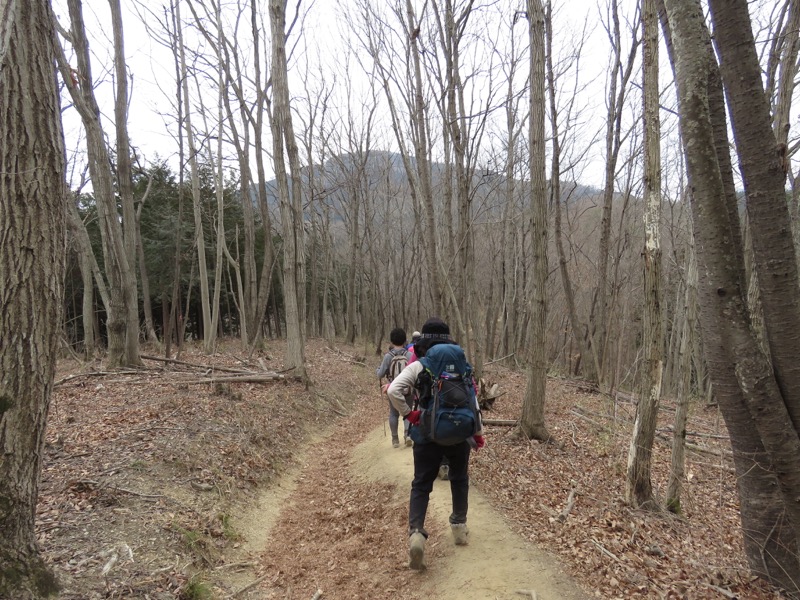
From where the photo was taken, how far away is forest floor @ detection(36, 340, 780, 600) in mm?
3857

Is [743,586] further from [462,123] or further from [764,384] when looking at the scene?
[462,123]

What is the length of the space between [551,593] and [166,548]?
346 cm

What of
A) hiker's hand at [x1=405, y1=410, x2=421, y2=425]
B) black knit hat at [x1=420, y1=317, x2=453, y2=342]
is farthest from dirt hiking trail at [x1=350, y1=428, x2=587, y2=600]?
black knit hat at [x1=420, y1=317, x2=453, y2=342]

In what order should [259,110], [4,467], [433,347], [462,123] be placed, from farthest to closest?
[259,110] → [462,123] → [433,347] → [4,467]

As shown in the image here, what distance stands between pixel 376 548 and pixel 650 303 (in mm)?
4089

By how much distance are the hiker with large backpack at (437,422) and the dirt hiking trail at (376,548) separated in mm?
322

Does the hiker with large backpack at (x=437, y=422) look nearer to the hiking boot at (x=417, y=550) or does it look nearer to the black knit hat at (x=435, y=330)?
the hiking boot at (x=417, y=550)

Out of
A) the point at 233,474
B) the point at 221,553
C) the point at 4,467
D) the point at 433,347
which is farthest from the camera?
the point at 233,474

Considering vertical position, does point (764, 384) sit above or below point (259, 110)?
below

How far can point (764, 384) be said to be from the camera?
2.97 metres

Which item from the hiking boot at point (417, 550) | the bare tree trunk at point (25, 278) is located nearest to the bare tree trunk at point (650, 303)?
the hiking boot at point (417, 550)

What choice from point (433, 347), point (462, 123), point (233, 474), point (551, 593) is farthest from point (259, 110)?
point (551, 593)

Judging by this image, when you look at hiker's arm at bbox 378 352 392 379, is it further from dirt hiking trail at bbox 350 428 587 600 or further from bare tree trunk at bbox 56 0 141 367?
bare tree trunk at bbox 56 0 141 367

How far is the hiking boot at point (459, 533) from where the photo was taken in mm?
4395
